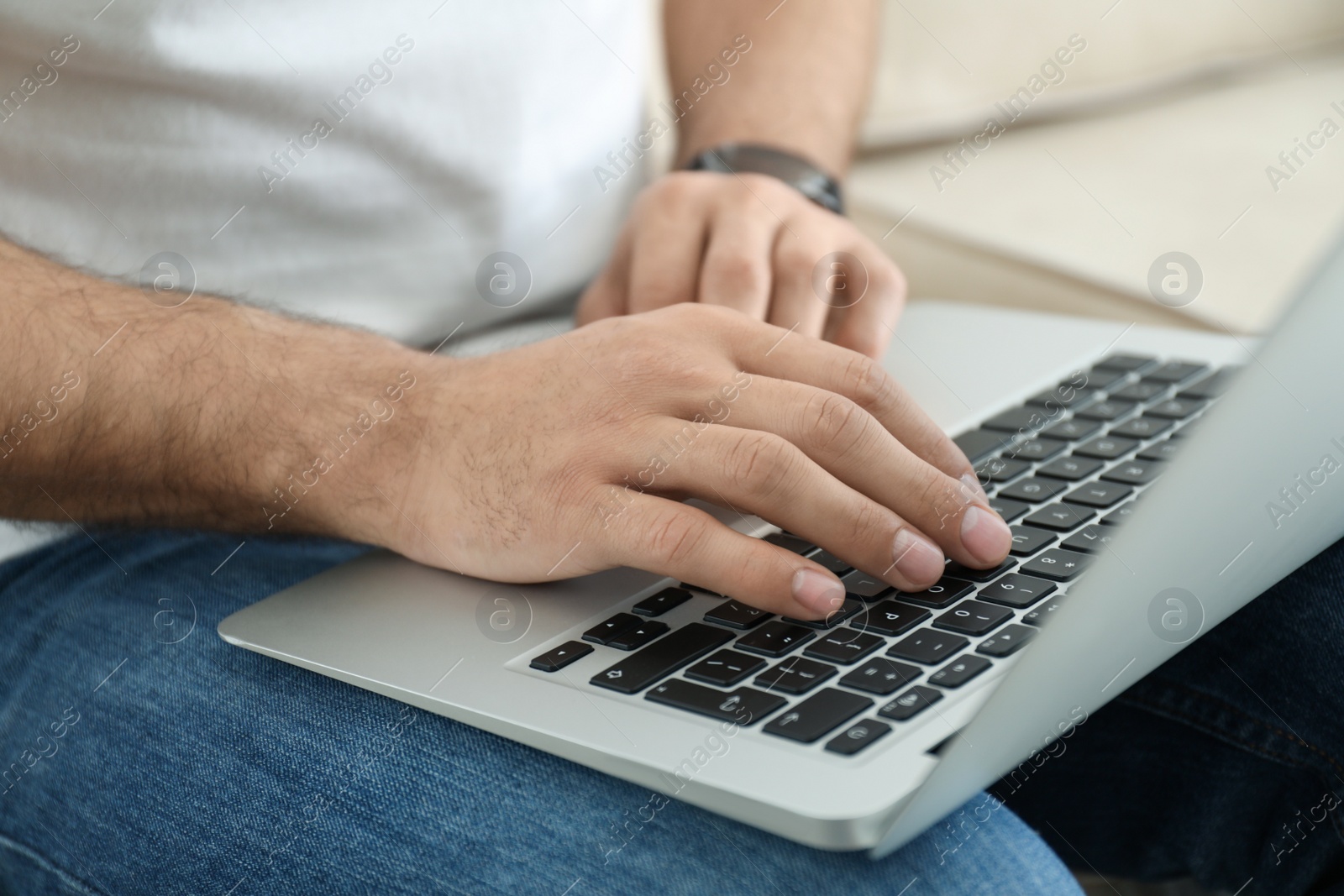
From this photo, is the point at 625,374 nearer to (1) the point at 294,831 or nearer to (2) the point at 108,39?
(1) the point at 294,831

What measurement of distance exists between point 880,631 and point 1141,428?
1.02 ft

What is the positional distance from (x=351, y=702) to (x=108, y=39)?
0.49 meters

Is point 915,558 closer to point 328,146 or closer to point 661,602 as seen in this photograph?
point 661,602

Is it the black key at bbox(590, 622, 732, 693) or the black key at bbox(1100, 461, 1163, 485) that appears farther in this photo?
the black key at bbox(1100, 461, 1163, 485)

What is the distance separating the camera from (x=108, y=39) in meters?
0.70

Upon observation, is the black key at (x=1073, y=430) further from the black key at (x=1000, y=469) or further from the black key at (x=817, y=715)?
the black key at (x=817, y=715)

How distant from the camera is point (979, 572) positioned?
0.50 m

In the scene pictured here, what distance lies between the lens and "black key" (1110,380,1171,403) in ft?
2.33

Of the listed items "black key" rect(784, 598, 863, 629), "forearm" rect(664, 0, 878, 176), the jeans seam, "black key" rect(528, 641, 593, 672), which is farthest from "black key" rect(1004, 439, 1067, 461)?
the jeans seam

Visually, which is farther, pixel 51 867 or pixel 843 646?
pixel 51 867

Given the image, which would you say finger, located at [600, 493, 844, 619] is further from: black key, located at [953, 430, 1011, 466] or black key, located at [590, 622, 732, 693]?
black key, located at [953, 430, 1011, 466]

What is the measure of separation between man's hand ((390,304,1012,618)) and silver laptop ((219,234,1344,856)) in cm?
2

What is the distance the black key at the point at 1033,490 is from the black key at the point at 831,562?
0.39 ft

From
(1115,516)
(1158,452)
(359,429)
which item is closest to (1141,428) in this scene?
(1158,452)
